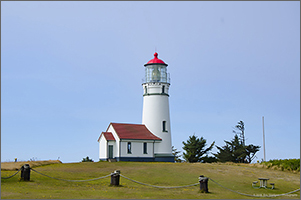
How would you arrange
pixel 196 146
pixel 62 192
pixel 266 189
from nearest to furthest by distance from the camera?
pixel 62 192, pixel 266 189, pixel 196 146

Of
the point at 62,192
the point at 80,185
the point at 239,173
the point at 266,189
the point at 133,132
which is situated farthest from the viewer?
the point at 133,132

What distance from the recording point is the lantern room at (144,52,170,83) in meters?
38.5

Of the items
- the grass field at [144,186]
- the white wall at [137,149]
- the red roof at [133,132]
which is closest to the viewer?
the grass field at [144,186]

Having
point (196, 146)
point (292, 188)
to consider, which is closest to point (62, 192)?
point (292, 188)

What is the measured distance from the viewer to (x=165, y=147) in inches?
1470

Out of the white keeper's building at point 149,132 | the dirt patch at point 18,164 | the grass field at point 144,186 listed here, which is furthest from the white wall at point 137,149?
the grass field at point 144,186

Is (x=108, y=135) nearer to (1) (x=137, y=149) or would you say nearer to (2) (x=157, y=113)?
(1) (x=137, y=149)

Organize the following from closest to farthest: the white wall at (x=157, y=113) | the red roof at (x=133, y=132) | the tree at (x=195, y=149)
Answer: the red roof at (x=133, y=132), the white wall at (x=157, y=113), the tree at (x=195, y=149)

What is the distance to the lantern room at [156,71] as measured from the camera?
38.5 m

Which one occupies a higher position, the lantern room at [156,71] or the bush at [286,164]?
the lantern room at [156,71]

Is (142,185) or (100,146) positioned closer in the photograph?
(142,185)

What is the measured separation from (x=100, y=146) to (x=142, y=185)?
17538 millimetres

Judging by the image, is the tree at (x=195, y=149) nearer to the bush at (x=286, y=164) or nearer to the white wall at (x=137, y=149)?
the white wall at (x=137, y=149)

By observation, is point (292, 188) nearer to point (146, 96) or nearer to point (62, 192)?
point (62, 192)
